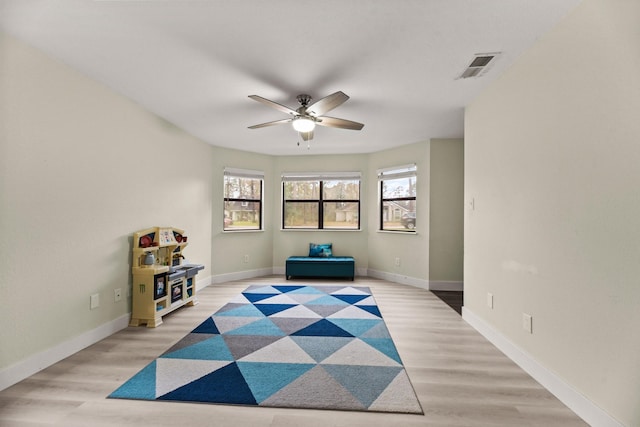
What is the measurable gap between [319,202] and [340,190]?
498 mm

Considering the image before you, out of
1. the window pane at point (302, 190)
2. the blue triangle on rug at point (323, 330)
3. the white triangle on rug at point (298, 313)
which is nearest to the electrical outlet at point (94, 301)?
the white triangle on rug at point (298, 313)

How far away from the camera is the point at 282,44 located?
203cm

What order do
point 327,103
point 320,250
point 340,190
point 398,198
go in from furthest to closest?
1. point 340,190
2. point 320,250
3. point 398,198
4. point 327,103

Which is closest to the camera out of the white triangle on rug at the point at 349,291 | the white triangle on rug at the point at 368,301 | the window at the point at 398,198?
the white triangle on rug at the point at 368,301

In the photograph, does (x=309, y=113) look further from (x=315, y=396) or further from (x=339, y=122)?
(x=315, y=396)

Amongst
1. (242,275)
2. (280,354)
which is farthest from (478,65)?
(242,275)

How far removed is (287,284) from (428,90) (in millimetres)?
3616

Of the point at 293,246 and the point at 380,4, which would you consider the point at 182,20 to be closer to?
the point at 380,4

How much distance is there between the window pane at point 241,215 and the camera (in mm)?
5184

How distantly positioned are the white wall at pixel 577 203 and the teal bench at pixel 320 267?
9.14ft

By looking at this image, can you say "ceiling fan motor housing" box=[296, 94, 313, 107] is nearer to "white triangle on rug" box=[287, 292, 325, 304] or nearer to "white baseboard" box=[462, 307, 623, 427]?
"white triangle on rug" box=[287, 292, 325, 304]

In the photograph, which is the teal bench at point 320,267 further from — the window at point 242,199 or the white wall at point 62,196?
the white wall at point 62,196

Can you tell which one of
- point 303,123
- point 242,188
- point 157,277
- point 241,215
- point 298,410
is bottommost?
point 298,410

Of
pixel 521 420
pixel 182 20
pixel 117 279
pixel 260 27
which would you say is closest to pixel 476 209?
pixel 521 420
